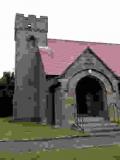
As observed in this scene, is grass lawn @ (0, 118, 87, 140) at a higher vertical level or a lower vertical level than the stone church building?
lower

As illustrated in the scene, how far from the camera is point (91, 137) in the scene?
59.0ft

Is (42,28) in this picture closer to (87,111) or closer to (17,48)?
(17,48)

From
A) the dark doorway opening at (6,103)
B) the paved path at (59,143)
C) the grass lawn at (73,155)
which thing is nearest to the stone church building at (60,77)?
the paved path at (59,143)

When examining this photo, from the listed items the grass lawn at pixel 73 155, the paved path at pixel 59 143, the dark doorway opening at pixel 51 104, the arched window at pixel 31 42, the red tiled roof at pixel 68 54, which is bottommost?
the grass lawn at pixel 73 155

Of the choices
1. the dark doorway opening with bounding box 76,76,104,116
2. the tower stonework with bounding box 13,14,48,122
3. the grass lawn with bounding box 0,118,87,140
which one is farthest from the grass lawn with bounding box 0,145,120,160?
the tower stonework with bounding box 13,14,48,122

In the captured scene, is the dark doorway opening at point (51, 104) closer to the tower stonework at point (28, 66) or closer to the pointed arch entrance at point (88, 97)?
the pointed arch entrance at point (88, 97)

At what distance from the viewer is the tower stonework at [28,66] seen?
34.7 meters

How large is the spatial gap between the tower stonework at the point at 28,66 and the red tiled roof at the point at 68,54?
1648 millimetres

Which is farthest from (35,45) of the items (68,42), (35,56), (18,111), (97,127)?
(97,127)

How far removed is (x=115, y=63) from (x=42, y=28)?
9994 millimetres

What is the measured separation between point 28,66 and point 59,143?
20507 mm

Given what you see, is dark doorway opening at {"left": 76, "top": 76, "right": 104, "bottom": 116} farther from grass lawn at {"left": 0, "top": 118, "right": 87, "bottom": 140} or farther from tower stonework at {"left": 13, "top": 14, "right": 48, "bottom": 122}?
grass lawn at {"left": 0, "top": 118, "right": 87, "bottom": 140}

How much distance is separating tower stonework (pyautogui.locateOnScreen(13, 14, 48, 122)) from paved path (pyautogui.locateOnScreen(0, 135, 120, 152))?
1612 centimetres

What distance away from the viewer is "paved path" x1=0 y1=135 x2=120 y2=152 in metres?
15.7
